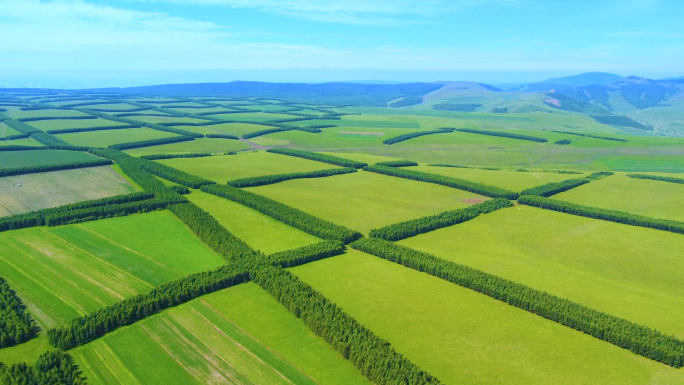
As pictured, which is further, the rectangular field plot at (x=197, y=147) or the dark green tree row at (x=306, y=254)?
the rectangular field plot at (x=197, y=147)

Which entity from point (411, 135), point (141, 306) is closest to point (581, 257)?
point (141, 306)

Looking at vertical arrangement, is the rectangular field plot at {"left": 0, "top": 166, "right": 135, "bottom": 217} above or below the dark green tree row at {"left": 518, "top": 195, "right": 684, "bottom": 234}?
above

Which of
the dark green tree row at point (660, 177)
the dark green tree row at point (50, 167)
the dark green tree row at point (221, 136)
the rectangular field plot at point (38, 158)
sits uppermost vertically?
the dark green tree row at point (221, 136)

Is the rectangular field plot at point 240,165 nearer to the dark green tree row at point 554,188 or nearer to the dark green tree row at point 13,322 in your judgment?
the dark green tree row at point 554,188

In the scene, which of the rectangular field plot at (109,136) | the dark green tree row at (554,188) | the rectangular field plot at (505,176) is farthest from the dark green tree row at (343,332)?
the rectangular field plot at (109,136)

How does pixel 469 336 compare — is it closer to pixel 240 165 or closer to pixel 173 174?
pixel 173 174

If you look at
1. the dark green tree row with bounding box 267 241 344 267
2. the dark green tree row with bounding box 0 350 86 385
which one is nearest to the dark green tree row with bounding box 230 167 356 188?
the dark green tree row with bounding box 267 241 344 267

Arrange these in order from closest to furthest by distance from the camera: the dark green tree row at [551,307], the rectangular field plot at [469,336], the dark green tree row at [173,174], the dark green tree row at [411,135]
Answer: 1. the rectangular field plot at [469,336]
2. the dark green tree row at [551,307]
3. the dark green tree row at [173,174]
4. the dark green tree row at [411,135]

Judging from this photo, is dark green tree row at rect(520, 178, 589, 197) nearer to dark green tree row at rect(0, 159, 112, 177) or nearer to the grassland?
dark green tree row at rect(0, 159, 112, 177)
